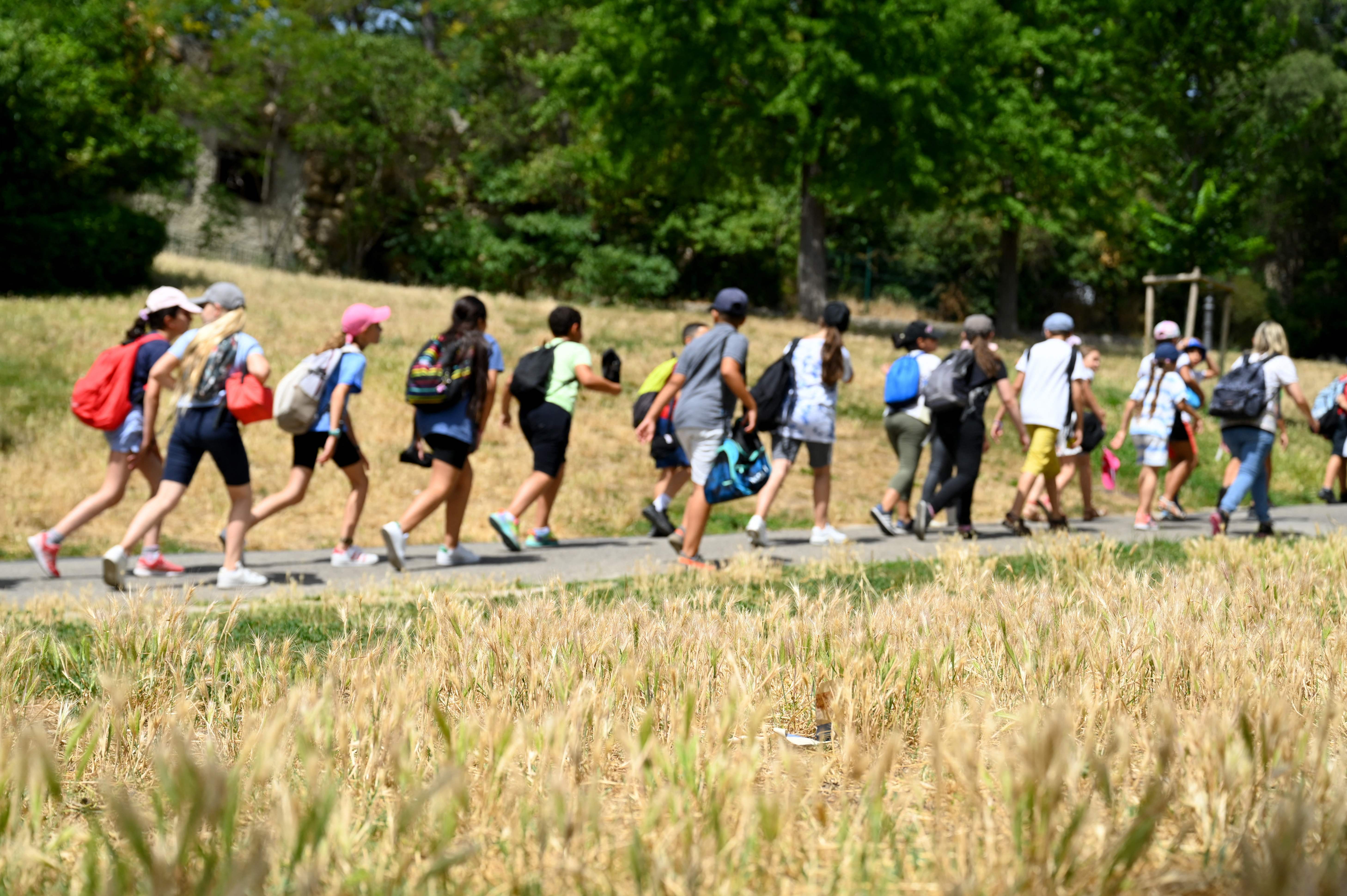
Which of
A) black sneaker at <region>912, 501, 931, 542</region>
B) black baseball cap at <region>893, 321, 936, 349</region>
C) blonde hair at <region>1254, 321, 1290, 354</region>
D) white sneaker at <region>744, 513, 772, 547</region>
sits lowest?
white sneaker at <region>744, 513, 772, 547</region>

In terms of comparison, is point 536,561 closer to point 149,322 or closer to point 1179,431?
point 149,322

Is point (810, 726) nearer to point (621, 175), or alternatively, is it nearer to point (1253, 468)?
point (1253, 468)

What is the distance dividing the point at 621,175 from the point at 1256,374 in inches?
829

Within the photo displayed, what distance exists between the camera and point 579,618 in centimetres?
474

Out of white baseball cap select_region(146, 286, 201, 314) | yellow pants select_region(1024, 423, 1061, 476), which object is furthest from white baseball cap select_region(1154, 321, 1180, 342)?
white baseball cap select_region(146, 286, 201, 314)

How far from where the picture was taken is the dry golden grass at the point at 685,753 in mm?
2445

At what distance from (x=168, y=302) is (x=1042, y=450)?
6985 mm

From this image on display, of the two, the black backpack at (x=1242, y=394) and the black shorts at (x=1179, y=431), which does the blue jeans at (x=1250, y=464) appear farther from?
the black shorts at (x=1179, y=431)

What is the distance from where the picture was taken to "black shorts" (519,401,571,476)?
10.1 meters

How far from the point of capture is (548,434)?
10125 mm

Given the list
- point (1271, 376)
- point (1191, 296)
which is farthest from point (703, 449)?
point (1191, 296)

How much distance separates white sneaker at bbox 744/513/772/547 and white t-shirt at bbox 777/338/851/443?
0.81 meters

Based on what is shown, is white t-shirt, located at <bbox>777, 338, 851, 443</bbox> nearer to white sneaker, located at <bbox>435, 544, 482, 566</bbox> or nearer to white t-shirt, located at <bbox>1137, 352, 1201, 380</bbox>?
white sneaker, located at <bbox>435, 544, 482, 566</bbox>

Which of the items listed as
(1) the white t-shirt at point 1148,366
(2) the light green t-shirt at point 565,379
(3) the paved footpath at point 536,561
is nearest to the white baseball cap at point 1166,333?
(1) the white t-shirt at point 1148,366
